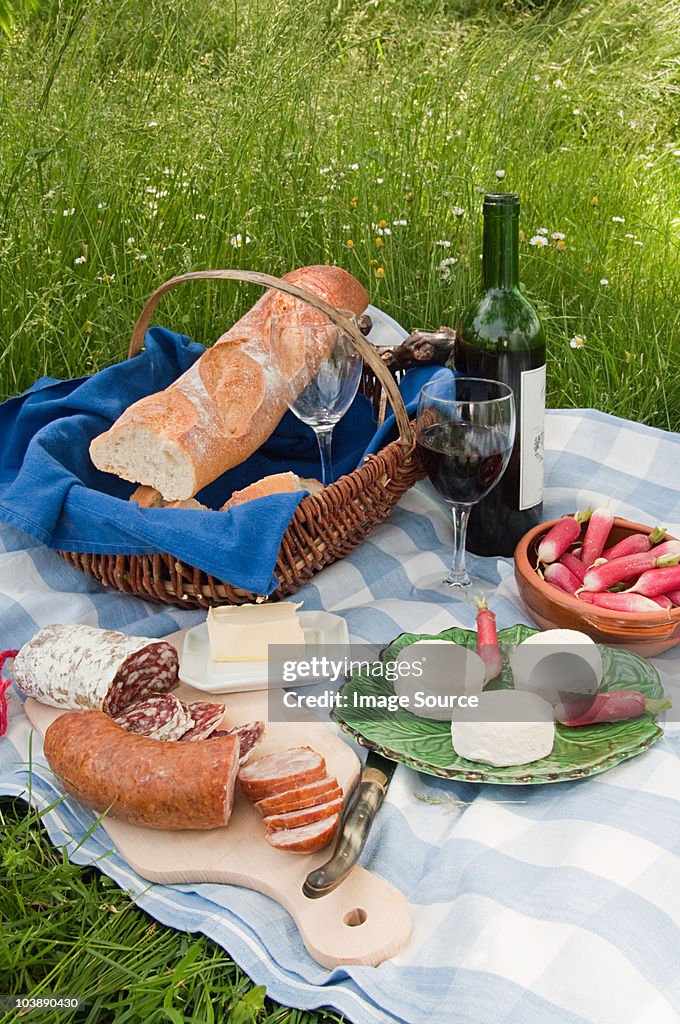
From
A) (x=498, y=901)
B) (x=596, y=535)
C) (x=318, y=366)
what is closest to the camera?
(x=498, y=901)

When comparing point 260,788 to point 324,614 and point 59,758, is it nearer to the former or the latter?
point 59,758

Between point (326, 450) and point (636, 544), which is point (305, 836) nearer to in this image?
Result: point (636, 544)

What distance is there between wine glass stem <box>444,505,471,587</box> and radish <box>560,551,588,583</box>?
246mm

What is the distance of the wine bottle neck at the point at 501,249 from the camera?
2076 millimetres

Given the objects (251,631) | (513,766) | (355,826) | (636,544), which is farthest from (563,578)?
(355,826)

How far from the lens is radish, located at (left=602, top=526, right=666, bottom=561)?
2.05 meters

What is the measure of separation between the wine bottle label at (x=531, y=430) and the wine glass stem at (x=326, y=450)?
19.4 inches

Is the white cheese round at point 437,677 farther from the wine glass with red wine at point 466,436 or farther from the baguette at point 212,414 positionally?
the baguette at point 212,414

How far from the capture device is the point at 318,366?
2213 millimetres

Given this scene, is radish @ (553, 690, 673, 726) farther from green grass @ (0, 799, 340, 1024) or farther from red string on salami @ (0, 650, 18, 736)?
red string on salami @ (0, 650, 18, 736)

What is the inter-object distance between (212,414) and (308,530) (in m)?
0.46

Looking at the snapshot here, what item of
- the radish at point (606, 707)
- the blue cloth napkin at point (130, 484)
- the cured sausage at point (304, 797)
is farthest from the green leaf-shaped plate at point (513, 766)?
the blue cloth napkin at point (130, 484)

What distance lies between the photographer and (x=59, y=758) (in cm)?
164

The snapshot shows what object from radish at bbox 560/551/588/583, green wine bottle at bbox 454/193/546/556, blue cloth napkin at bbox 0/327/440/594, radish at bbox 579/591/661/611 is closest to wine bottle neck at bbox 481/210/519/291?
green wine bottle at bbox 454/193/546/556
